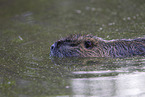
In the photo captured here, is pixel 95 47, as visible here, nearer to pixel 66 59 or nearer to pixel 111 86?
pixel 66 59

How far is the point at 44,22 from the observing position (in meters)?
9.61

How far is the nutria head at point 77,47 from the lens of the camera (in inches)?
229

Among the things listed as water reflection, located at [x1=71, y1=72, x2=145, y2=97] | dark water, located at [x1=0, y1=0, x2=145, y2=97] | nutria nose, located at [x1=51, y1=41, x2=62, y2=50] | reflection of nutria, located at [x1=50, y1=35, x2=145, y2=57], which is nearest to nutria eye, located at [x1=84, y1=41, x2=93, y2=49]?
reflection of nutria, located at [x1=50, y1=35, x2=145, y2=57]

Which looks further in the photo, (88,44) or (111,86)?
(88,44)

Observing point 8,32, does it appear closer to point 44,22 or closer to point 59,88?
point 44,22

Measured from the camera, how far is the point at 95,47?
228 inches

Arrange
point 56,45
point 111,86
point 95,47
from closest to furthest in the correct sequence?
point 111,86 → point 95,47 → point 56,45

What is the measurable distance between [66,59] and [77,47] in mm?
370

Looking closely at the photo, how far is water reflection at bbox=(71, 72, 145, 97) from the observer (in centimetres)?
429

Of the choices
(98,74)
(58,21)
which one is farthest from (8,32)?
→ (98,74)

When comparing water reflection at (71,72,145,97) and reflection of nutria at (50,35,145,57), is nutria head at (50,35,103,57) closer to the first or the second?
reflection of nutria at (50,35,145,57)

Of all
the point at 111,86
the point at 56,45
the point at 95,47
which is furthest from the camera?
the point at 56,45

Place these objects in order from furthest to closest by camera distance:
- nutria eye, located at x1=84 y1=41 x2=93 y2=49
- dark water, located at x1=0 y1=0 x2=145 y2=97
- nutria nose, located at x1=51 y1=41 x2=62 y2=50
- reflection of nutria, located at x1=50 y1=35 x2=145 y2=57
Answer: nutria nose, located at x1=51 y1=41 x2=62 y2=50, nutria eye, located at x1=84 y1=41 x2=93 y2=49, reflection of nutria, located at x1=50 y1=35 x2=145 y2=57, dark water, located at x1=0 y1=0 x2=145 y2=97

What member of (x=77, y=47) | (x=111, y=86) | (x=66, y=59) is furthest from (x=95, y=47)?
(x=111, y=86)
